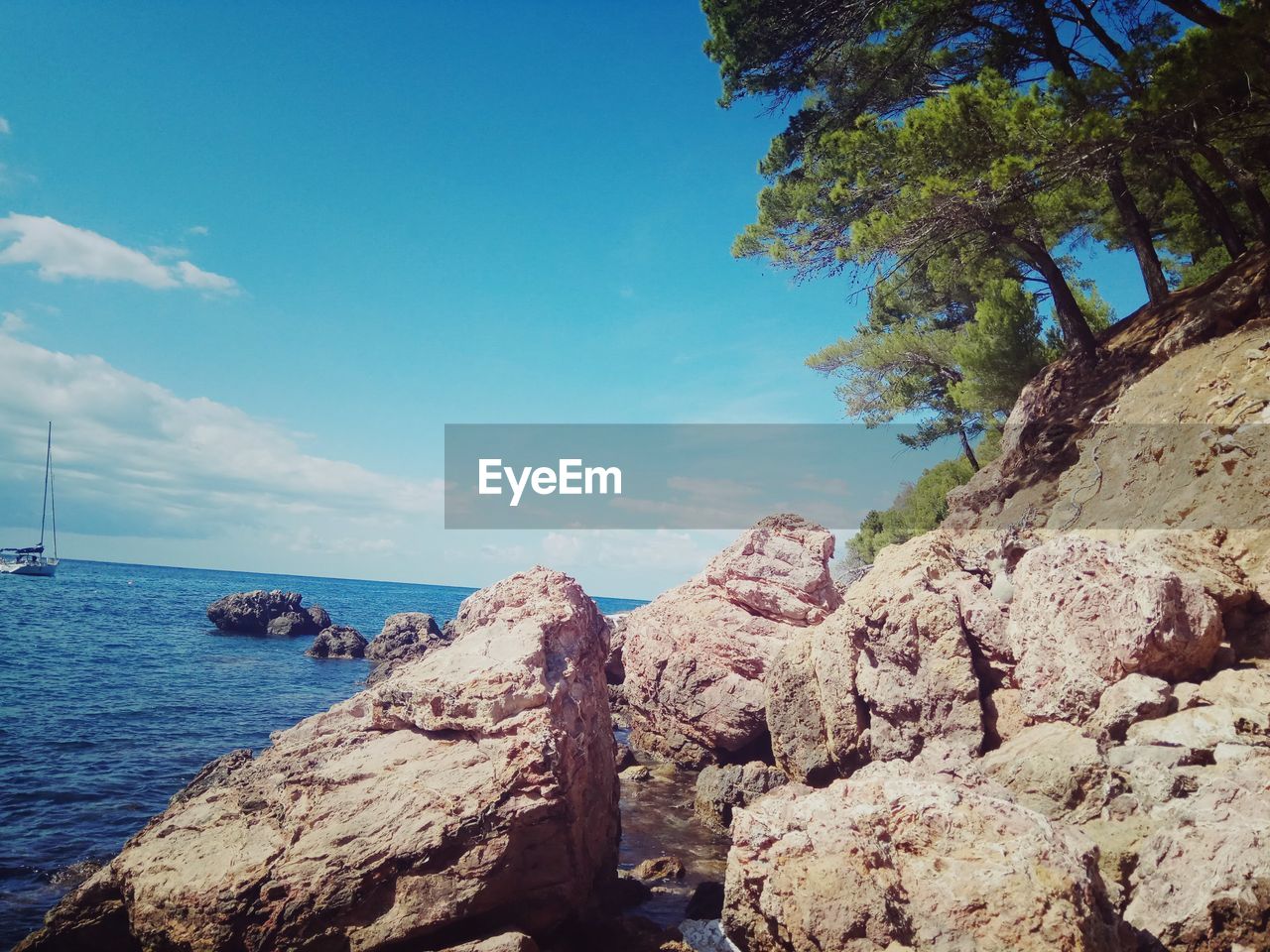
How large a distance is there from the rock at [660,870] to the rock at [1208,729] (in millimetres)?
6222

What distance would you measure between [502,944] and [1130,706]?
687 cm

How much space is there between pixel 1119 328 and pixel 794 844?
1696 centimetres

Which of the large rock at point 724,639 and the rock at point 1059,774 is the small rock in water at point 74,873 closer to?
the large rock at point 724,639

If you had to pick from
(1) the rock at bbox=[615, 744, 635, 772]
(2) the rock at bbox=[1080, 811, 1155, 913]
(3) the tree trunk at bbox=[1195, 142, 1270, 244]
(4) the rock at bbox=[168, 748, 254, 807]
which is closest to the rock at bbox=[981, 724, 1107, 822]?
(2) the rock at bbox=[1080, 811, 1155, 913]

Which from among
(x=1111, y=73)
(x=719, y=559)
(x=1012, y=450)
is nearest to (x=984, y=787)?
(x=719, y=559)

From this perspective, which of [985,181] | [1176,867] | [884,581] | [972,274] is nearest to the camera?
[1176,867]

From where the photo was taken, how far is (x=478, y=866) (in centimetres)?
645

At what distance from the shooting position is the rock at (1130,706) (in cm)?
694

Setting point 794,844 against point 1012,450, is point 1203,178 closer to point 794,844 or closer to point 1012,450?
point 1012,450

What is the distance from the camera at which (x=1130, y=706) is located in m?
7.01

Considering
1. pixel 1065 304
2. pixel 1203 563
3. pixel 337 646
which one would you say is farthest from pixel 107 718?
pixel 1065 304

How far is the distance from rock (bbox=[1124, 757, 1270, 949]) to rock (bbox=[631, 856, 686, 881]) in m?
6.10

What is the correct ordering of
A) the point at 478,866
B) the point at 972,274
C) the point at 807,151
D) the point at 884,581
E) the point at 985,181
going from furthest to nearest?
the point at 972,274 → the point at 807,151 → the point at 985,181 → the point at 884,581 → the point at 478,866

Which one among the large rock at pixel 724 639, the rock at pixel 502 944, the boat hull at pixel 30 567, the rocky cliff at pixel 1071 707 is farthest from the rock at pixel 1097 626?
the boat hull at pixel 30 567
